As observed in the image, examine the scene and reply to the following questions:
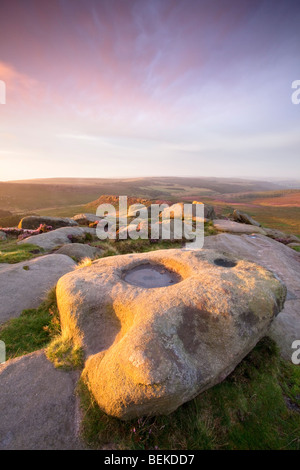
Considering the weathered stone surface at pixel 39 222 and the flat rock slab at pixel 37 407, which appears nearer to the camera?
the flat rock slab at pixel 37 407

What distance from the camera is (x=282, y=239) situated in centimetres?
2916

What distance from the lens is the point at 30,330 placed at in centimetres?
880

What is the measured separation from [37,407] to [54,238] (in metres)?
19.8

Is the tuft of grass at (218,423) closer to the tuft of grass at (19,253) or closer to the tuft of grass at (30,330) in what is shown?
the tuft of grass at (30,330)

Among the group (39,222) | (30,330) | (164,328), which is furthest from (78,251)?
(39,222)

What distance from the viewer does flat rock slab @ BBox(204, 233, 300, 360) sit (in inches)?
348

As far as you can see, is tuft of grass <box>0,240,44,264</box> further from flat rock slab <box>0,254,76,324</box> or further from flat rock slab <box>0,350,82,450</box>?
flat rock slab <box>0,350,82,450</box>

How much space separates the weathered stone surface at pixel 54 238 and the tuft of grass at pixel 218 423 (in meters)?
17.5

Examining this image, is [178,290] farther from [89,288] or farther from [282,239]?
[282,239]

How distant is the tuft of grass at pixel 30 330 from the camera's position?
312 inches

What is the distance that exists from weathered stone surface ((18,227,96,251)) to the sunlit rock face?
556 inches

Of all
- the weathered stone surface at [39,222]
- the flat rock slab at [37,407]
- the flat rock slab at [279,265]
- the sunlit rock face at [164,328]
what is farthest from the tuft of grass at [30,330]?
the weathered stone surface at [39,222]

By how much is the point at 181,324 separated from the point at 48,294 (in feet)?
24.2
